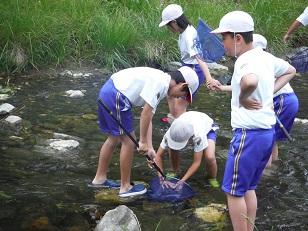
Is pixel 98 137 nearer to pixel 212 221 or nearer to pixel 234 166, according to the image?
pixel 212 221

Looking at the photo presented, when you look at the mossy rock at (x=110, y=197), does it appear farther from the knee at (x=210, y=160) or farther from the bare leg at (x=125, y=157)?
the knee at (x=210, y=160)

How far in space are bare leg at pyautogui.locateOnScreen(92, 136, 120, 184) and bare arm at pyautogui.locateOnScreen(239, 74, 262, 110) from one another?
1.58 meters

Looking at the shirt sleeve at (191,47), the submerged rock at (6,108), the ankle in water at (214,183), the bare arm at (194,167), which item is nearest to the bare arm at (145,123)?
the bare arm at (194,167)

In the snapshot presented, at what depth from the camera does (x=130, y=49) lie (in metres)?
9.02

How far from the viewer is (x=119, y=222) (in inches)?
137

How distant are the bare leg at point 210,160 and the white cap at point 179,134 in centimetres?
30

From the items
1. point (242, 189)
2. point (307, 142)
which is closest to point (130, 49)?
point (307, 142)

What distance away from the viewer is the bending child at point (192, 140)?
4293 millimetres

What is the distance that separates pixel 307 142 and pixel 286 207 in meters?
1.91

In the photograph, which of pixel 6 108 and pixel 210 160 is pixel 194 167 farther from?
pixel 6 108

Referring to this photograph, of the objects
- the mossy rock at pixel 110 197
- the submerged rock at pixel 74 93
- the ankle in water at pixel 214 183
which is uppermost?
the mossy rock at pixel 110 197

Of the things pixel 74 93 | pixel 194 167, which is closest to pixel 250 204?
pixel 194 167

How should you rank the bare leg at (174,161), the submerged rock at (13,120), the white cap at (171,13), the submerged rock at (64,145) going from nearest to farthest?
the bare leg at (174,161) < the submerged rock at (64,145) < the white cap at (171,13) < the submerged rock at (13,120)

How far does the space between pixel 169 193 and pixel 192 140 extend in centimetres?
59
